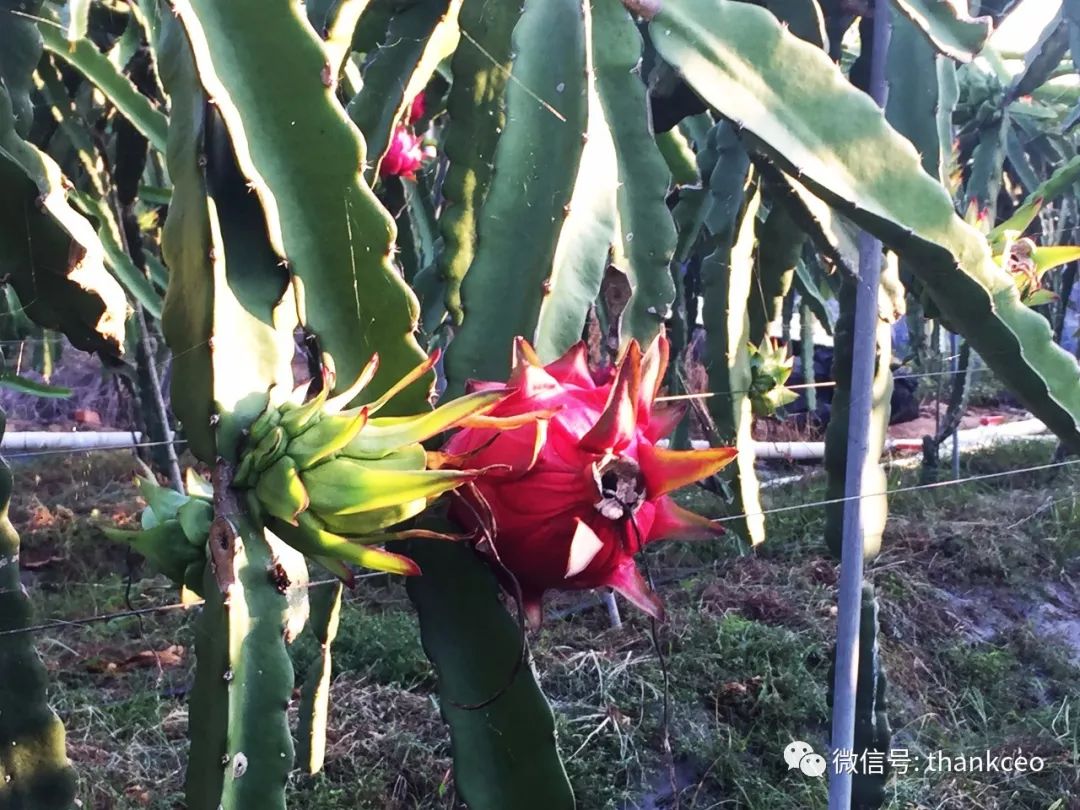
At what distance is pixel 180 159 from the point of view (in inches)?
18.1

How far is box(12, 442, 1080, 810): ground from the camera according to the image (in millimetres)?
1331

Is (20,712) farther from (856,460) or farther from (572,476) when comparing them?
(856,460)

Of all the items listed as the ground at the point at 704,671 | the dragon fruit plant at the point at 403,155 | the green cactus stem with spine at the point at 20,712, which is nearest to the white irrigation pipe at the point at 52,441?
the ground at the point at 704,671

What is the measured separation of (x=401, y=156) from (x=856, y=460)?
71 centimetres

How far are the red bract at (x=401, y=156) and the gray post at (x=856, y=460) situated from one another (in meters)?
0.60

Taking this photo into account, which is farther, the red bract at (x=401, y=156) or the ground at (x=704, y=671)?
the ground at (x=704, y=671)

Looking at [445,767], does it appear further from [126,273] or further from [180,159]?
[180,159]

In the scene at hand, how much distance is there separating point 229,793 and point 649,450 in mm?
254

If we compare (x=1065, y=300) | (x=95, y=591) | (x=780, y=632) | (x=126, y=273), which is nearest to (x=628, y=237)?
(x=126, y=273)

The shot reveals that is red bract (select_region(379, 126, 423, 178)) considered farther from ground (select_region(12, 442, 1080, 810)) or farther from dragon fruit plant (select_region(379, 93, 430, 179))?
ground (select_region(12, 442, 1080, 810))

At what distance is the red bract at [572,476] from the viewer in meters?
0.40

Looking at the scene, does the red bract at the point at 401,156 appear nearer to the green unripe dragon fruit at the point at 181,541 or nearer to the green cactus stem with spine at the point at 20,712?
the green cactus stem with spine at the point at 20,712

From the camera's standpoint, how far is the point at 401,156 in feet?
3.82

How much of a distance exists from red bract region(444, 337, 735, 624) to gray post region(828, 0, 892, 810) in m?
0.39
